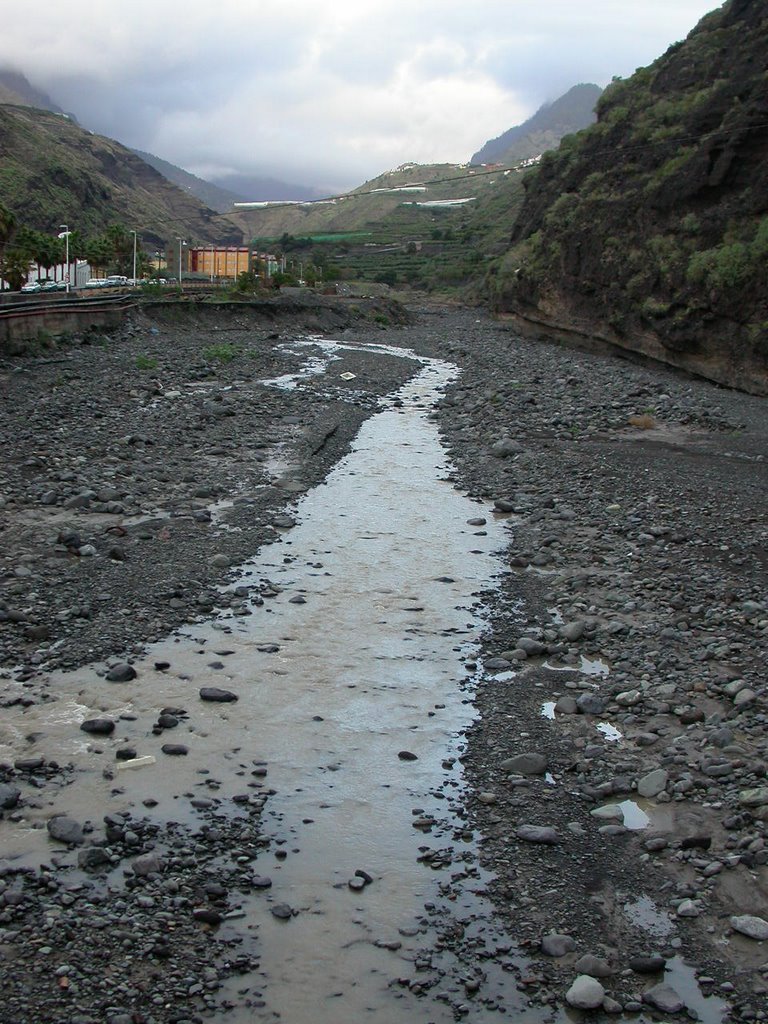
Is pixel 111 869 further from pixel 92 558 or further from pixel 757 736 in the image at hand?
pixel 92 558

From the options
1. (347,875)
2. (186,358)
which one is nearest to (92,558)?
(347,875)

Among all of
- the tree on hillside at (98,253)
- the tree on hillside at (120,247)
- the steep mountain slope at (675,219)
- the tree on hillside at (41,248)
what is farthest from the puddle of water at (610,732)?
the tree on hillside at (120,247)

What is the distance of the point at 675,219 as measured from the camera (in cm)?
4447

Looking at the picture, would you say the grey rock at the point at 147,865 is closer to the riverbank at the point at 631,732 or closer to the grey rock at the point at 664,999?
the riverbank at the point at 631,732

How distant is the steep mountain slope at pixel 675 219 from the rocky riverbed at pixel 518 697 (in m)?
12.4

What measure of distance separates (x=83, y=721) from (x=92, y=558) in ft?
15.7

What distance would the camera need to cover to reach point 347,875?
7.23m

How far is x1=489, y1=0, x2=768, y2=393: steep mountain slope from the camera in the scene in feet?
121

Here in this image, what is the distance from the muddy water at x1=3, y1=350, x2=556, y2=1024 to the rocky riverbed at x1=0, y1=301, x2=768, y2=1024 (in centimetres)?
16

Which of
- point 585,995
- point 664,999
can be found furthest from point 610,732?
point 585,995

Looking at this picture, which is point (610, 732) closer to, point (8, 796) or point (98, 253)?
point (8, 796)

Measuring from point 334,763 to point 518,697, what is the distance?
2310 millimetres

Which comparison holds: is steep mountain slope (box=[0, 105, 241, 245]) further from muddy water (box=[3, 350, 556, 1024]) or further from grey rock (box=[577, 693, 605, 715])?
grey rock (box=[577, 693, 605, 715])

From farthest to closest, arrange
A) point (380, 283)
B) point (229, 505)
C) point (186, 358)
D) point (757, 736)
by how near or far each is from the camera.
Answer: point (380, 283) → point (186, 358) → point (229, 505) → point (757, 736)
